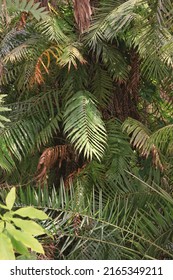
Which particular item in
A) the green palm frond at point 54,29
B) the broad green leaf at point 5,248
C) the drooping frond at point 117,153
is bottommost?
the drooping frond at point 117,153

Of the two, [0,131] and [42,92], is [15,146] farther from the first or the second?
[42,92]

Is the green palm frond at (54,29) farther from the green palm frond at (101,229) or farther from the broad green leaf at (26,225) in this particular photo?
the broad green leaf at (26,225)

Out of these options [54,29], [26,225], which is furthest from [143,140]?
[26,225]

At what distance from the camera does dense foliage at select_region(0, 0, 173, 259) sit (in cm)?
228

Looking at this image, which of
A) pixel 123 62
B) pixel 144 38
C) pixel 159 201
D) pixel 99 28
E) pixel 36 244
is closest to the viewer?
pixel 36 244

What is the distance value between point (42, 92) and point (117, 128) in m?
0.49

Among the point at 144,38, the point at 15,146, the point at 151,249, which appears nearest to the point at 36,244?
the point at 151,249

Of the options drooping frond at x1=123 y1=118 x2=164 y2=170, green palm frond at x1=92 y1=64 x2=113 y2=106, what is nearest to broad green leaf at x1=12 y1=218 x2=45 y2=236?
drooping frond at x1=123 y1=118 x2=164 y2=170

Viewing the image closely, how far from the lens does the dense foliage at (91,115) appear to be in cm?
228

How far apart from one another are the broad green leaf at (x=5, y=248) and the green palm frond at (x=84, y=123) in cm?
166

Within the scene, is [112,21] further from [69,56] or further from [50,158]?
[50,158]

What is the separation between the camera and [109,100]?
9.32ft

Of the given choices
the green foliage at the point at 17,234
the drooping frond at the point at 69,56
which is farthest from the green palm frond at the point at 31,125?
the green foliage at the point at 17,234

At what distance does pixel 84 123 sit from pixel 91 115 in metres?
0.06
